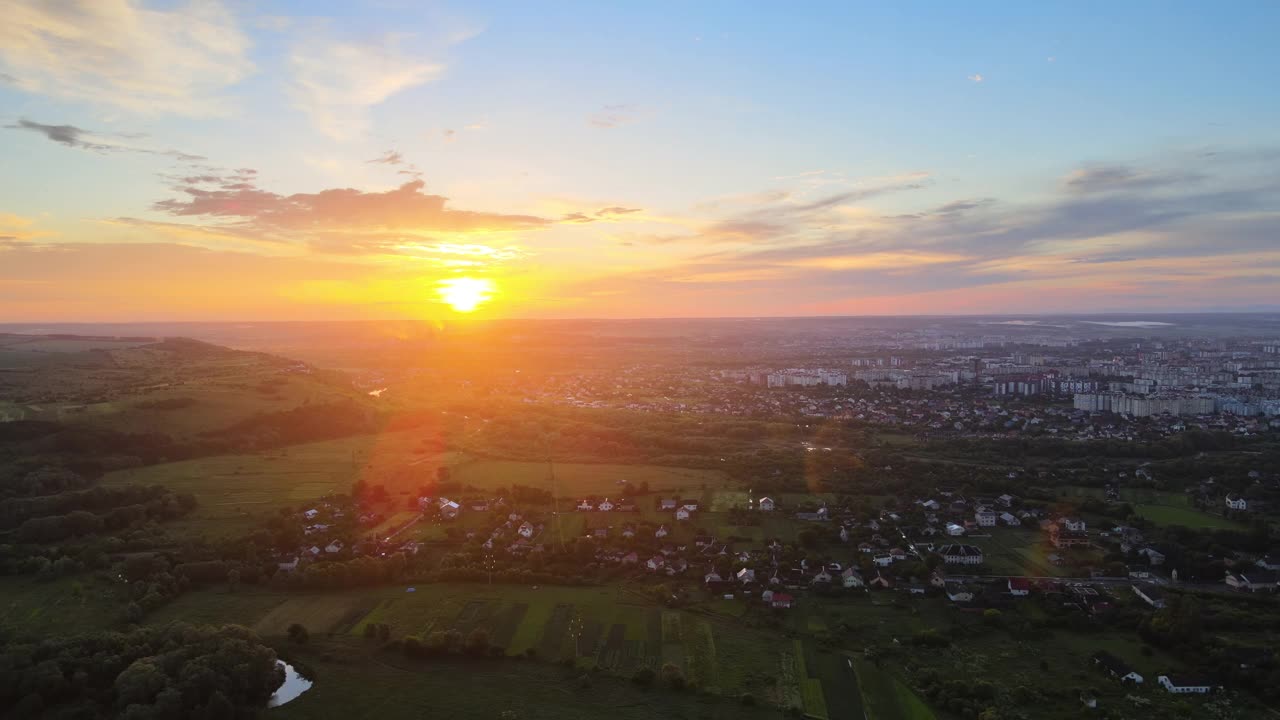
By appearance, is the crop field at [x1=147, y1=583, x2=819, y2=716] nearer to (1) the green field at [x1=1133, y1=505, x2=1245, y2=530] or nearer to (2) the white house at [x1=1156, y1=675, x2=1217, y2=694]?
(2) the white house at [x1=1156, y1=675, x2=1217, y2=694]

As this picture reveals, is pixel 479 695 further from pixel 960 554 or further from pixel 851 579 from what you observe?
pixel 960 554

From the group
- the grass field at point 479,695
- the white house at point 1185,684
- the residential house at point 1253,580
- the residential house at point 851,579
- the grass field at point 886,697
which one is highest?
the residential house at point 1253,580

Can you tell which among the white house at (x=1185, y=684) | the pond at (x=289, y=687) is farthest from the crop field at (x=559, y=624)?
the white house at (x=1185, y=684)

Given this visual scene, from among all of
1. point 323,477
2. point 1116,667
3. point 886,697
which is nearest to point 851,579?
point 886,697

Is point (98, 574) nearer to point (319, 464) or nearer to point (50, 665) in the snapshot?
point (50, 665)

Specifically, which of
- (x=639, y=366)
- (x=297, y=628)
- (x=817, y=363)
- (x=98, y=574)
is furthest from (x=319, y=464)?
(x=817, y=363)

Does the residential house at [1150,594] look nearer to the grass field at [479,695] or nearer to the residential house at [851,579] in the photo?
the residential house at [851,579]

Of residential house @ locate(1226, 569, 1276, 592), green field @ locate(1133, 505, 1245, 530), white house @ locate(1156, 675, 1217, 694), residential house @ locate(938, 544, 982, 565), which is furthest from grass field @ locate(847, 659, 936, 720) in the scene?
green field @ locate(1133, 505, 1245, 530)
